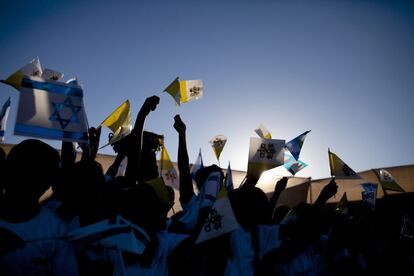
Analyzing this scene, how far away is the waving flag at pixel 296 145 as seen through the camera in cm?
417

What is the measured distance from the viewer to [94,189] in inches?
76.8

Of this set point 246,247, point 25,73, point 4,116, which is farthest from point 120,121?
point 246,247

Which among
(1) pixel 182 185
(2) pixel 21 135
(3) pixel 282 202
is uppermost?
(2) pixel 21 135

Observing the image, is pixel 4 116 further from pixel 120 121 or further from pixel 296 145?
pixel 296 145

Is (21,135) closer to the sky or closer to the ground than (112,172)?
closer to the sky

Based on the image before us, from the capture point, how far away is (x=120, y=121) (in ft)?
9.55

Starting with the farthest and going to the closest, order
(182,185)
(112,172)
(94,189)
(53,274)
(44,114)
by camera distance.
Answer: (112,172) < (182,185) < (94,189) < (44,114) < (53,274)

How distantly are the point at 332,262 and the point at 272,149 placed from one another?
125 cm

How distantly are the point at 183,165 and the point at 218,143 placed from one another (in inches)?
70.0

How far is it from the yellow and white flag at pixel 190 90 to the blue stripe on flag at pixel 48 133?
6.52 ft

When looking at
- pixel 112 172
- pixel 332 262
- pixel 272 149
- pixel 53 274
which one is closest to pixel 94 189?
pixel 53 274

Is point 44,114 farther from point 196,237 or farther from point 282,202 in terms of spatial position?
point 282,202

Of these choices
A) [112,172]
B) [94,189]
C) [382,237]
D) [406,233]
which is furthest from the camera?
[382,237]

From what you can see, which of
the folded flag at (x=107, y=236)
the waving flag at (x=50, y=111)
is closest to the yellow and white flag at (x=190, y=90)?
the waving flag at (x=50, y=111)
